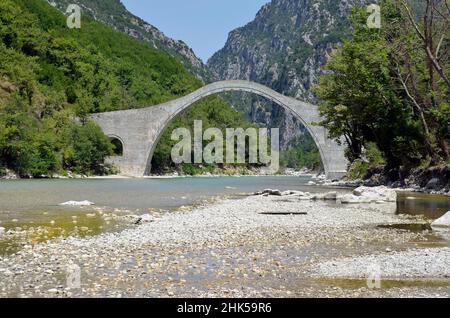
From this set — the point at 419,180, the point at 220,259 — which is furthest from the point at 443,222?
the point at 419,180

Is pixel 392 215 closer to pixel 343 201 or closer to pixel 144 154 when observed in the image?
pixel 343 201

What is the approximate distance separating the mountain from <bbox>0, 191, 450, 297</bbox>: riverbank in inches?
5252

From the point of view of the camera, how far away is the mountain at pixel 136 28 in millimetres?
144625

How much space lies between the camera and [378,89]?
998 inches

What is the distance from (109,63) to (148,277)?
72.9 meters

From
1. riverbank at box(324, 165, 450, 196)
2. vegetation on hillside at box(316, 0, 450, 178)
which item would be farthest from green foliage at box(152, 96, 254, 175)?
vegetation on hillside at box(316, 0, 450, 178)

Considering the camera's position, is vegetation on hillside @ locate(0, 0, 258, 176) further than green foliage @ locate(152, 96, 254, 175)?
No

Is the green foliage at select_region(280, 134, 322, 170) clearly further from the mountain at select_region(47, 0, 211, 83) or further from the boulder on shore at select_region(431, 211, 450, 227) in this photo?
the boulder on shore at select_region(431, 211, 450, 227)

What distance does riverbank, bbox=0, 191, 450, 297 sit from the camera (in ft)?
17.2

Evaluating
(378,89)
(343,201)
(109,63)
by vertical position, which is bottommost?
(343,201)

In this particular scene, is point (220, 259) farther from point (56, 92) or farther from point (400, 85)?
point (56, 92)

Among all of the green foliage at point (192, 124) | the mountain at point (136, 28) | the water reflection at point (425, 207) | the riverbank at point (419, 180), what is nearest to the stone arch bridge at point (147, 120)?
the green foliage at point (192, 124)
